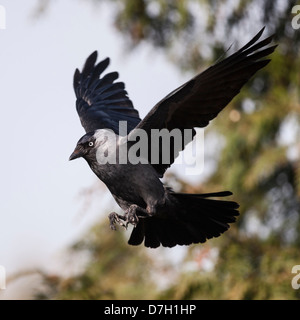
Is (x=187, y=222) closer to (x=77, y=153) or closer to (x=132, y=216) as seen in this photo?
(x=132, y=216)

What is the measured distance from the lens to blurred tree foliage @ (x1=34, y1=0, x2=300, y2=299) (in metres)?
6.71

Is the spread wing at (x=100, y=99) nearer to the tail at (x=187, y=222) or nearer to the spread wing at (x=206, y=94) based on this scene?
the tail at (x=187, y=222)

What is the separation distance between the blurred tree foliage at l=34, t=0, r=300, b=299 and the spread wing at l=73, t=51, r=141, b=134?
1.51 meters

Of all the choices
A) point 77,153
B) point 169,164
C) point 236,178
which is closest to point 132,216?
point 77,153

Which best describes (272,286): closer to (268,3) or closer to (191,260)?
(191,260)

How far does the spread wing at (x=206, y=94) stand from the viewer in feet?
13.1

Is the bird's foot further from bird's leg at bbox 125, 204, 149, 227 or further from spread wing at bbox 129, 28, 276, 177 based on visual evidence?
spread wing at bbox 129, 28, 276, 177

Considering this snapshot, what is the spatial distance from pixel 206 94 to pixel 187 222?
880mm

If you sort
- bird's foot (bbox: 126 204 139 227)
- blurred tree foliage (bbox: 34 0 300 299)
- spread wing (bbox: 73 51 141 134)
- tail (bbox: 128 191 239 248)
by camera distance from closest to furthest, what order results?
bird's foot (bbox: 126 204 139 227), tail (bbox: 128 191 239 248), spread wing (bbox: 73 51 141 134), blurred tree foliage (bbox: 34 0 300 299)

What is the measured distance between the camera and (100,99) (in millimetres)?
5500

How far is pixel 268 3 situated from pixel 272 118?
1111mm

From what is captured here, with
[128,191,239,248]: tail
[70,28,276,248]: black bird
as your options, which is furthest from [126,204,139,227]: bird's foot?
[128,191,239,248]: tail

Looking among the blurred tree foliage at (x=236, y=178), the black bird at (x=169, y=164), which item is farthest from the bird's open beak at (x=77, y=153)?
the blurred tree foliage at (x=236, y=178)
